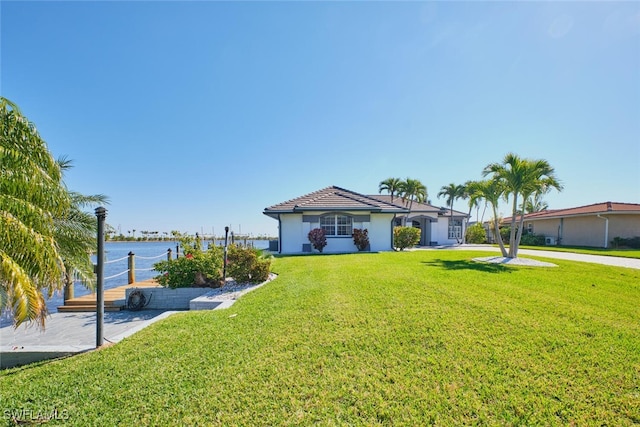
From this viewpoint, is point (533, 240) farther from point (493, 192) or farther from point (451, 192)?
point (493, 192)

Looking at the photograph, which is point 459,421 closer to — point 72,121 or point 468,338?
point 468,338

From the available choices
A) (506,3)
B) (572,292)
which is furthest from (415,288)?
(506,3)

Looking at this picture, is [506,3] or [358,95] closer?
[506,3]

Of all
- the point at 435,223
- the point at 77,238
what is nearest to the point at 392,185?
the point at 435,223

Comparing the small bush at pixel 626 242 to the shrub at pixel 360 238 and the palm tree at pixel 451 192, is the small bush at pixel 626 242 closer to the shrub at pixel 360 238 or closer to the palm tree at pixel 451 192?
the palm tree at pixel 451 192

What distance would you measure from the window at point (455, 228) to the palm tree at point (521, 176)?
13801 millimetres

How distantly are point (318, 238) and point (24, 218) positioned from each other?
13.5 metres

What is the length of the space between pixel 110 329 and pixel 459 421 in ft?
24.8

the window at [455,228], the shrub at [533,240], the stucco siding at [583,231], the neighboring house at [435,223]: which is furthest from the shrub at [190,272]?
the shrub at [533,240]

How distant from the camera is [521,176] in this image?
39.5 ft

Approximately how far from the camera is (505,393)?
106 inches

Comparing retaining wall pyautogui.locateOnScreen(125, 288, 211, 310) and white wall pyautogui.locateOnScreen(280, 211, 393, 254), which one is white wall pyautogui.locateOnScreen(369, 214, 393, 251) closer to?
white wall pyautogui.locateOnScreen(280, 211, 393, 254)

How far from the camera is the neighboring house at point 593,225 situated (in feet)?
68.0

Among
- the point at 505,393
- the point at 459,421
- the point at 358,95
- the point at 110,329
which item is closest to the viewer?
the point at 459,421
